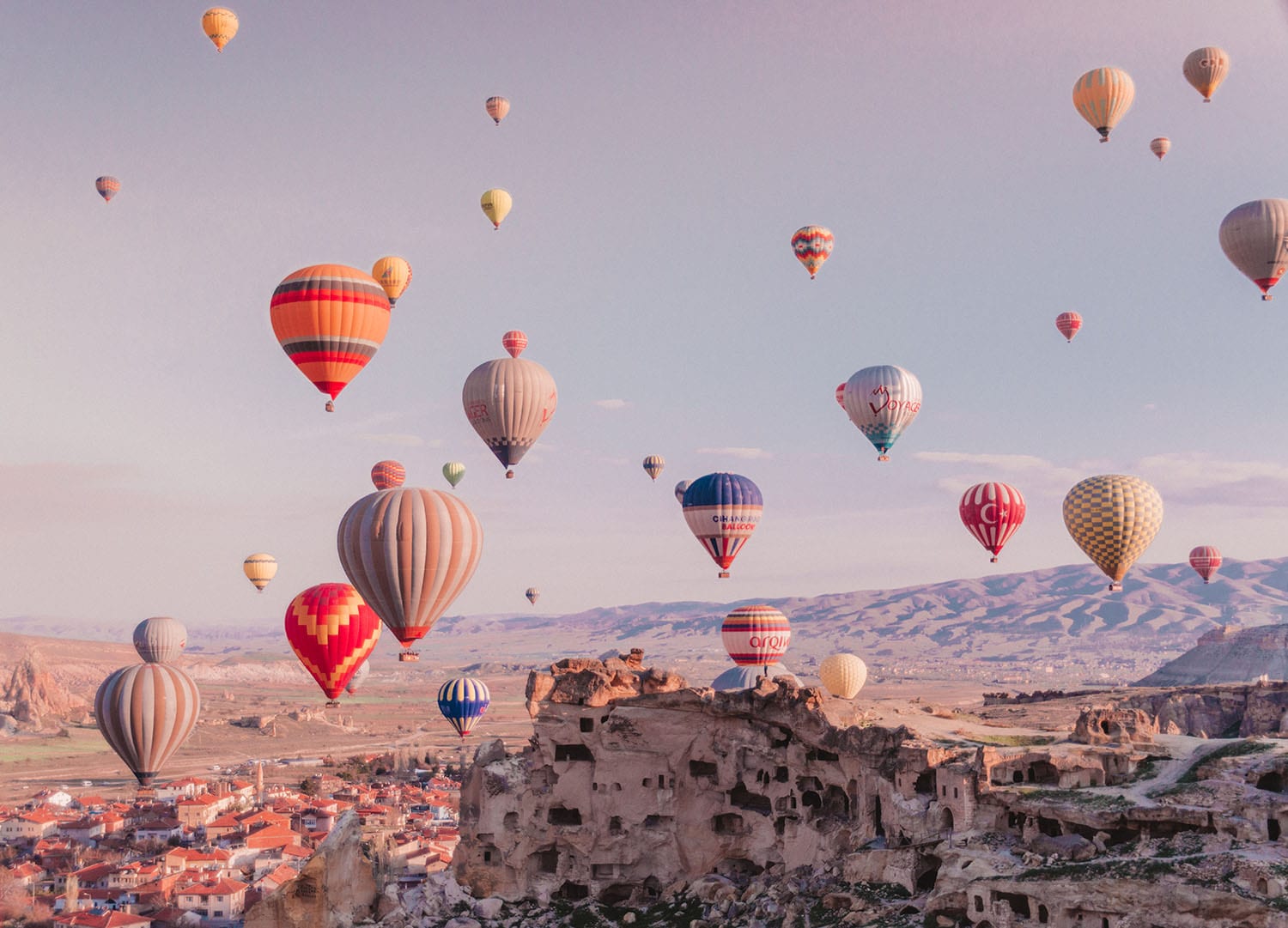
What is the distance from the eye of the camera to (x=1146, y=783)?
36.4m

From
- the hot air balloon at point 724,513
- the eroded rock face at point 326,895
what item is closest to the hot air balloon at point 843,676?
the hot air balloon at point 724,513

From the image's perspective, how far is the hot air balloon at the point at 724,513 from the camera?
54062mm

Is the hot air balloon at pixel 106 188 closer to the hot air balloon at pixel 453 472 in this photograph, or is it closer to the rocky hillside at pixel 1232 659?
the hot air balloon at pixel 453 472

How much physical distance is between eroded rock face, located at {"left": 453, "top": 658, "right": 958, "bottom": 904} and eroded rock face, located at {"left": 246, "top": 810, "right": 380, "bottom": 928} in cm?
383

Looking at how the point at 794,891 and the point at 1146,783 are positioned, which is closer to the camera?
the point at 1146,783

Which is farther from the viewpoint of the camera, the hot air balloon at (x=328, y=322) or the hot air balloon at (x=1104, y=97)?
the hot air balloon at (x=1104, y=97)

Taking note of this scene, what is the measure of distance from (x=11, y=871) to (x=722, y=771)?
5740cm

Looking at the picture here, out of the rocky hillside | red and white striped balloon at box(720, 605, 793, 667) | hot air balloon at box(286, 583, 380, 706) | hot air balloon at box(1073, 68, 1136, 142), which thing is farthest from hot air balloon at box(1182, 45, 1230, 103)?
the rocky hillside

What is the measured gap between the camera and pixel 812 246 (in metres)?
58.0

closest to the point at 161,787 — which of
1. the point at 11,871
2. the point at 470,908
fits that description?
the point at 11,871

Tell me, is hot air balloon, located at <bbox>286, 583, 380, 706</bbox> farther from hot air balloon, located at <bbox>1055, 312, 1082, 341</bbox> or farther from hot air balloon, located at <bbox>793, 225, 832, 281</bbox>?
hot air balloon, located at <bbox>1055, 312, 1082, 341</bbox>

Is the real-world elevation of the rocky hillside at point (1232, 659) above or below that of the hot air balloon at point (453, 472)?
below

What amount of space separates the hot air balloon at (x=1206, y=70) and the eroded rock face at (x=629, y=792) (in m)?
29.4

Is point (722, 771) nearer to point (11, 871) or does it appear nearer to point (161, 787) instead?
point (11, 871)
